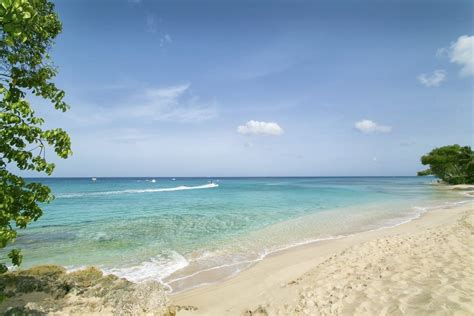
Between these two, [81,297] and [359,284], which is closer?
[81,297]

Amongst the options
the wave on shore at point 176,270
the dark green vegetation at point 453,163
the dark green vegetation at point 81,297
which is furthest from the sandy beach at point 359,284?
the dark green vegetation at point 453,163

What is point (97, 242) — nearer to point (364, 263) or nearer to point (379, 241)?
point (364, 263)

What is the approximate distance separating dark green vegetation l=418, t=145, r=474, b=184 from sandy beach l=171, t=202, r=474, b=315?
6501cm

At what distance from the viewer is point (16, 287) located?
6324 mm

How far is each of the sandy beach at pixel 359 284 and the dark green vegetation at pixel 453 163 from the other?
6501cm

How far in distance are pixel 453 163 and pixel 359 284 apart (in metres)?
76.5

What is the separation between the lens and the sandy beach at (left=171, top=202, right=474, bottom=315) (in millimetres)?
5465

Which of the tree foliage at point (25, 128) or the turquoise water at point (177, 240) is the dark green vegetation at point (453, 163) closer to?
the turquoise water at point (177, 240)

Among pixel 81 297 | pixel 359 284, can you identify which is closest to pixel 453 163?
pixel 359 284

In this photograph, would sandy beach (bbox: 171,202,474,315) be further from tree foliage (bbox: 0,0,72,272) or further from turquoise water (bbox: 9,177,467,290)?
tree foliage (bbox: 0,0,72,272)

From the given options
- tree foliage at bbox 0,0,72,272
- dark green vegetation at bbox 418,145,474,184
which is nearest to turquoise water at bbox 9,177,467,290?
tree foliage at bbox 0,0,72,272

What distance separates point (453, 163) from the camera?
6538 cm

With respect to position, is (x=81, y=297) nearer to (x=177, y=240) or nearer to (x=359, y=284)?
(x=359, y=284)

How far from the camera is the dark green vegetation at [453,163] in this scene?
6110cm
